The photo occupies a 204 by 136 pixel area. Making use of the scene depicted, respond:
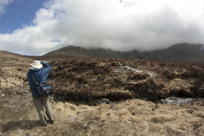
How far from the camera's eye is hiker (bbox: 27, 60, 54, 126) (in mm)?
6848

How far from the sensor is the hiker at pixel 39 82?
6848 mm

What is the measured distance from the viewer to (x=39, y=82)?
6.88 meters

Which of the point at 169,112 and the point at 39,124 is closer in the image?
the point at 39,124

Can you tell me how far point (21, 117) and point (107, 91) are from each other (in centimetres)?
450

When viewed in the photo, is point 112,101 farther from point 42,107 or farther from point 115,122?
point 42,107

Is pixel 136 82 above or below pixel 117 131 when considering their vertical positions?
above

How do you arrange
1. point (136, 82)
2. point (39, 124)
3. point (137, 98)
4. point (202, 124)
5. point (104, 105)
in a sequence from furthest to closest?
1. point (136, 82)
2. point (137, 98)
3. point (104, 105)
4. point (39, 124)
5. point (202, 124)

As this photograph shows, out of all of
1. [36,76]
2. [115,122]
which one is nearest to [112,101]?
[115,122]

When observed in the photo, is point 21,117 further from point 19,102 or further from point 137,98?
point 137,98

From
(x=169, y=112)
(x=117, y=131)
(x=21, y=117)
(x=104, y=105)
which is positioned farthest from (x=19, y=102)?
(x=169, y=112)

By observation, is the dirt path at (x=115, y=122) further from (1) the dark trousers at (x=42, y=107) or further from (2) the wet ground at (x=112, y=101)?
(1) the dark trousers at (x=42, y=107)

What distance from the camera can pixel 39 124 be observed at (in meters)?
7.34

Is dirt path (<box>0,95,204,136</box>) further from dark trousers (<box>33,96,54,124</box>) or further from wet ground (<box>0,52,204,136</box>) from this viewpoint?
dark trousers (<box>33,96,54,124</box>)

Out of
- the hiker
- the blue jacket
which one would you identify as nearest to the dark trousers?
the hiker
